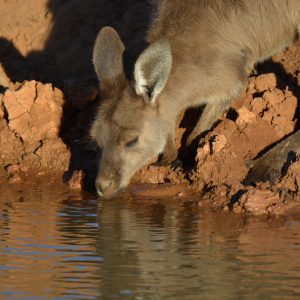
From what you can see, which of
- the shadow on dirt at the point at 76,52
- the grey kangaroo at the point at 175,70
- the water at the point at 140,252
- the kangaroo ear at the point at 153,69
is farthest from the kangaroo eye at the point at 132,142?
the shadow on dirt at the point at 76,52

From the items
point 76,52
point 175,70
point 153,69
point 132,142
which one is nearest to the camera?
point 153,69

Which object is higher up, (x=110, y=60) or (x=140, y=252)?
(x=110, y=60)

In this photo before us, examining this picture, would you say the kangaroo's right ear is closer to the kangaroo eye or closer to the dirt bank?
the kangaroo eye

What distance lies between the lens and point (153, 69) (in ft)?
26.4

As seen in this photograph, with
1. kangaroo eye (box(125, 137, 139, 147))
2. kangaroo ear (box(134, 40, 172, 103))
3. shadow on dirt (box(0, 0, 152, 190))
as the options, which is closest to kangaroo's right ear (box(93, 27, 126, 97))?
kangaroo ear (box(134, 40, 172, 103))

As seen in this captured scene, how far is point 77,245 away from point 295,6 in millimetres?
3705

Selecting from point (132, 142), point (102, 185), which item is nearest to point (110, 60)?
point (132, 142)

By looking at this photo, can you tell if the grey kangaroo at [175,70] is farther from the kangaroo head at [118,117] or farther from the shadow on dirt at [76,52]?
the shadow on dirt at [76,52]

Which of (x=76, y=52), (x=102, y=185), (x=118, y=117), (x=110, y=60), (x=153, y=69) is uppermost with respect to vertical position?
(x=76, y=52)

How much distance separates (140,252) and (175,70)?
106 inches

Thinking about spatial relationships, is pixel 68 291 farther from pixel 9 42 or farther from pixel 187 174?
pixel 9 42

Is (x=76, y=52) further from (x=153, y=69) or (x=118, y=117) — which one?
(x=153, y=69)

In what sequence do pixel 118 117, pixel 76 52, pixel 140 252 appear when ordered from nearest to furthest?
pixel 140 252 < pixel 118 117 < pixel 76 52

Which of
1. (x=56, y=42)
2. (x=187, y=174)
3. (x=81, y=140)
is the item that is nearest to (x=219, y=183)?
(x=187, y=174)
